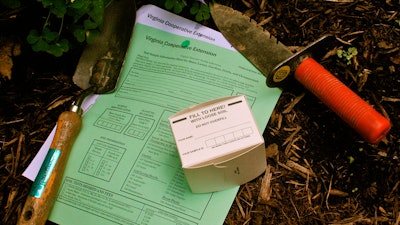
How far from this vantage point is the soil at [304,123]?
1.09 meters

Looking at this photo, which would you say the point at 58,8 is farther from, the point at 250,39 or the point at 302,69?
the point at 302,69

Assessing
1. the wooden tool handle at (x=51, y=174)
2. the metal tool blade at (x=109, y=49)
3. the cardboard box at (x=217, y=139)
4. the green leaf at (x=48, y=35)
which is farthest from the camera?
the metal tool blade at (x=109, y=49)

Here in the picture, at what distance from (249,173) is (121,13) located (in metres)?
0.65

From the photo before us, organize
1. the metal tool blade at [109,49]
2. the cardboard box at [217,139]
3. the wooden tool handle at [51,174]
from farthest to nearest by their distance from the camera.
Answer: the metal tool blade at [109,49]
the wooden tool handle at [51,174]
the cardboard box at [217,139]

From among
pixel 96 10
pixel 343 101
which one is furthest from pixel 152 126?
pixel 343 101

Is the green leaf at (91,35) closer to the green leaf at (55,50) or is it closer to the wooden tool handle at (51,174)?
the green leaf at (55,50)

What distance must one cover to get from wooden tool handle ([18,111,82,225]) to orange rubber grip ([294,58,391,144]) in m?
0.65

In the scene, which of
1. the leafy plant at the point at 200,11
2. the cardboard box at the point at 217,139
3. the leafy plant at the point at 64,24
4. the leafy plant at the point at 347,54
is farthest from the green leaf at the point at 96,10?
the leafy plant at the point at 347,54

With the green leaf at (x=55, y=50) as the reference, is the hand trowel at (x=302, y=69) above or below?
below

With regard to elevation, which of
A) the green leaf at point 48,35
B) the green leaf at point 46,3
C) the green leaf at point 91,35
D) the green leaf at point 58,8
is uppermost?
the green leaf at point 46,3

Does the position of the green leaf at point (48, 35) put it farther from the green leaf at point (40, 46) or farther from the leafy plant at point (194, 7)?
the leafy plant at point (194, 7)

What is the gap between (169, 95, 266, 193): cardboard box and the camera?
94 centimetres

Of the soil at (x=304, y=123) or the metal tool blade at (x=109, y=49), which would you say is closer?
the soil at (x=304, y=123)

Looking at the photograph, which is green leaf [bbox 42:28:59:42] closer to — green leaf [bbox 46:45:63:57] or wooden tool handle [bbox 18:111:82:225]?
green leaf [bbox 46:45:63:57]
